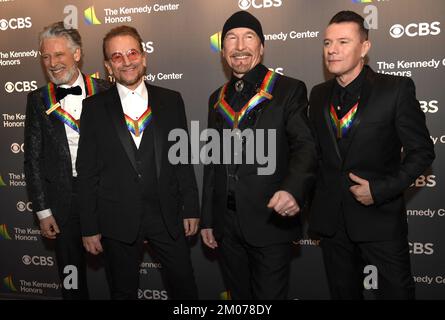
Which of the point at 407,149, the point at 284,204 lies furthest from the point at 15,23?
the point at 407,149

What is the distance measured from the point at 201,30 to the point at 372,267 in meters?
2.27

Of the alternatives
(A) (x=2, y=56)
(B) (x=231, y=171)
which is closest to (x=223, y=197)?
(B) (x=231, y=171)

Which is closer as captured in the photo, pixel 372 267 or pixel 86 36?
pixel 372 267

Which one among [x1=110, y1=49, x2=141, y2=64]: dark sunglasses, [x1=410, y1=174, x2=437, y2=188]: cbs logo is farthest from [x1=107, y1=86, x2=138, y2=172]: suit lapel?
[x1=410, y1=174, x2=437, y2=188]: cbs logo

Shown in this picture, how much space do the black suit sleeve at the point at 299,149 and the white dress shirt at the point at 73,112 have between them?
1.42m

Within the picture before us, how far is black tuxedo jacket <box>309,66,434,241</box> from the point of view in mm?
2117

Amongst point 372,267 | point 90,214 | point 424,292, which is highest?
point 90,214

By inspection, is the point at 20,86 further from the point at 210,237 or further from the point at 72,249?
the point at 210,237

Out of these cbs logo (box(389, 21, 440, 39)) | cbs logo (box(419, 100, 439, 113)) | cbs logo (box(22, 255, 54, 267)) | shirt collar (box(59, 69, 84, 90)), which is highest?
cbs logo (box(389, 21, 440, 39))

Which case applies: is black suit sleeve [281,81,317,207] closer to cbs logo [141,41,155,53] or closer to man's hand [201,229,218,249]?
man's hand [201,229,218,249]

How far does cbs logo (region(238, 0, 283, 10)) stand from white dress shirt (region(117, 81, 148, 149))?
1.29 m

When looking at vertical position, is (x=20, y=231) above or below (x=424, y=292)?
above

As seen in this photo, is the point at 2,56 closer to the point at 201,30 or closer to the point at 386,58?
the point at 201,30
